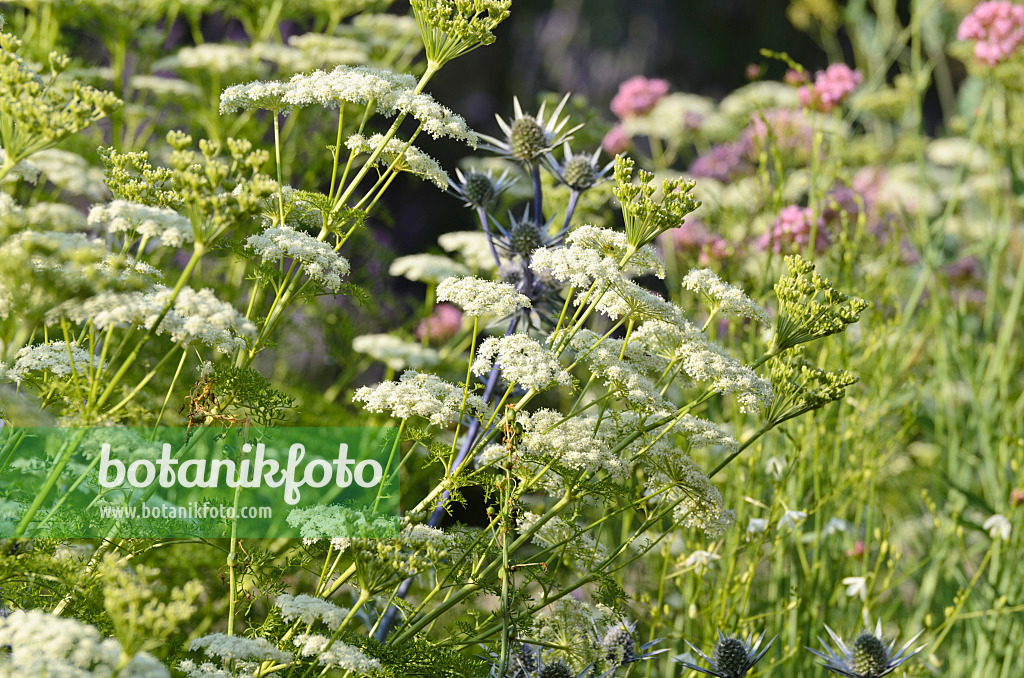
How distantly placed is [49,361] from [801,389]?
1693 mm

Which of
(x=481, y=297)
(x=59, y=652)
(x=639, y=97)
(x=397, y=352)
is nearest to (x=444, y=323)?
(x=397, y=352)

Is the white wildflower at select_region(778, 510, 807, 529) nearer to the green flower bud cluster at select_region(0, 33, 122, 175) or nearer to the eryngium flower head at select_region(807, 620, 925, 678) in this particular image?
the eryngium flower head at select_region(807, 620, 925, 678)

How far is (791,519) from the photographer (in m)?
2.63

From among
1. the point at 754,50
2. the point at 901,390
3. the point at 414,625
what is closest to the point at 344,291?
the point at 414,625

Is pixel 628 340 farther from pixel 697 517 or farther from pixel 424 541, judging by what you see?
pixel 424 541

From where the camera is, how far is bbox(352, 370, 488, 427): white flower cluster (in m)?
1.74

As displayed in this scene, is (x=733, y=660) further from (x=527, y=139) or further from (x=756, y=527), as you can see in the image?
(x=527, y=139)

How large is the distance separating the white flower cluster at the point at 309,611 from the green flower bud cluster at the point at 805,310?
119 cm

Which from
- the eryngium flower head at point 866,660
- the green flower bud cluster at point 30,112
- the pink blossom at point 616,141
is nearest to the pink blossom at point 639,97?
the pink blossom at point 616,141

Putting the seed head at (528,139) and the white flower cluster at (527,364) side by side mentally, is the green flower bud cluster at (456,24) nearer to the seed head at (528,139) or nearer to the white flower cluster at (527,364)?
the seed head at (528,139)

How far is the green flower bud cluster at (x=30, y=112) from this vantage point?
1396 millimetres

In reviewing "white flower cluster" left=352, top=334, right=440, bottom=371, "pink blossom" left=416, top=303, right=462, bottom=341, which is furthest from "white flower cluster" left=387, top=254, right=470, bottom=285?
"pink blossom" left=416, top=303, right=462, bottom=341

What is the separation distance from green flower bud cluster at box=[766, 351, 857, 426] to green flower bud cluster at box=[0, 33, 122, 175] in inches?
62.2

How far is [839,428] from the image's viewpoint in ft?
10.3
